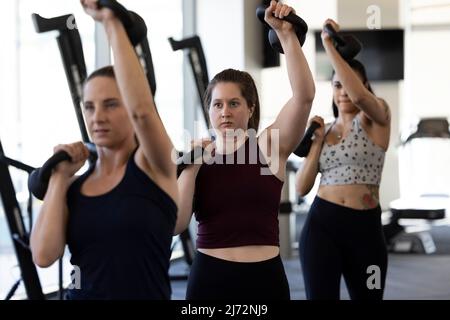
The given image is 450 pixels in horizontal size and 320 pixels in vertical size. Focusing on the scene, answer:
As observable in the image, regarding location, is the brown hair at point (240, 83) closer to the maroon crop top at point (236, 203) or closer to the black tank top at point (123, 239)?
the maroon crop top at point (236, 203)

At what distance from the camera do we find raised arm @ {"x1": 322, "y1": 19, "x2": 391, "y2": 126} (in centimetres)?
221

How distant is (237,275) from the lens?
165 cm

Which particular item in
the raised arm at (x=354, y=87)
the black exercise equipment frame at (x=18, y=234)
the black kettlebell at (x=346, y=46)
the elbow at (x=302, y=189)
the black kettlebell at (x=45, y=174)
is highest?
the black kettlebell at (x=346, y=46)

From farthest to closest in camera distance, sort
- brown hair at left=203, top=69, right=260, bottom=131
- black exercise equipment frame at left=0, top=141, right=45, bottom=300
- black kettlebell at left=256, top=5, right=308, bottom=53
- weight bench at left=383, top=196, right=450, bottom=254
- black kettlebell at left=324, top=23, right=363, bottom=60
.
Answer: weight bench at left=383, top=196, right=450, bottom=254, black exercise equipment frame at left=0, top=141, right=45, bottom=300, black kettlebell at left=324, top=23, right=363, bottom=60, brown hair at left=203, top=69, right=260, bottom=131, black kettlebell at left=256, top=5, right=308, bottom=53

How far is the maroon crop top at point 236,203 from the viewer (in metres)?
1.67

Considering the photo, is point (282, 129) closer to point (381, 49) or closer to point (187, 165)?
point (187, 165)

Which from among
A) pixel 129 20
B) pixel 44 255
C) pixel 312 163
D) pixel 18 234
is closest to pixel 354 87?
pixel 312 163

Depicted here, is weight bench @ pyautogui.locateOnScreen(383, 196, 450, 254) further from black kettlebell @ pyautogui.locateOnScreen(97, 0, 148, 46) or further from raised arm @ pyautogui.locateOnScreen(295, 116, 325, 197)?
black kettlebell @ pyautogui.locateOnScreen(97, 0, 148, 46)

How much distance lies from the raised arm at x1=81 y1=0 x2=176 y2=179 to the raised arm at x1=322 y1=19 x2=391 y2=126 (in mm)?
1096

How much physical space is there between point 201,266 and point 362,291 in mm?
811

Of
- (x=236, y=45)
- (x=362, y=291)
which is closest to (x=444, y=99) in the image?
(x=236, y=45)

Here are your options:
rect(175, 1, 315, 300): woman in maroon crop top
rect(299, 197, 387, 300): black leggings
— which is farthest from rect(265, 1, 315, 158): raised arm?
rect(299, 197, 387, 300): black leggings

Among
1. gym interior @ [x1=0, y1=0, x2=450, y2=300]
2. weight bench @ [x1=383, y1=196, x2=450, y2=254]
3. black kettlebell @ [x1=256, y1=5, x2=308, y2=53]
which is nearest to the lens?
black kettlebell @ [x1=256, y1=5, x2=308, y2=53]

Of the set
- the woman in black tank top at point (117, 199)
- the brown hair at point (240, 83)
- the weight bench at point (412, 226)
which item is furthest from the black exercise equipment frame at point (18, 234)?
the weight bench at point (412, 226)
